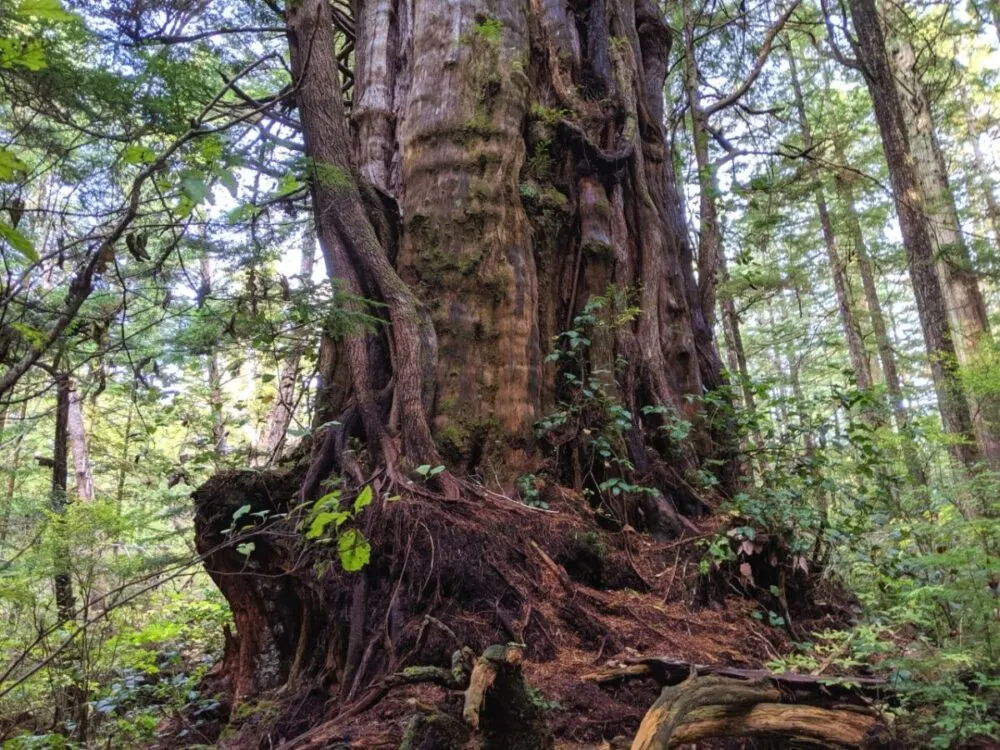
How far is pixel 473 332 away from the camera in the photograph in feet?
16.0

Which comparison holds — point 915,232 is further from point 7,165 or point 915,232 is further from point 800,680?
point 7,165

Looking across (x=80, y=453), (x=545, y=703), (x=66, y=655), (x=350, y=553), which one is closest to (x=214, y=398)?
(x=80, y=453)

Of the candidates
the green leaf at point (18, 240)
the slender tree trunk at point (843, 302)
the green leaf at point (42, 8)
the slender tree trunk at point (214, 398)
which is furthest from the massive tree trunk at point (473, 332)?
the slender tree trunk at point (843, 302)

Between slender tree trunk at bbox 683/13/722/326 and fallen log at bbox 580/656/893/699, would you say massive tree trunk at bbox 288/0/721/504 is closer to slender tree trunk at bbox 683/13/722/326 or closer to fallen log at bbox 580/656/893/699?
slender tree trunk at bbox 683/13/722/326

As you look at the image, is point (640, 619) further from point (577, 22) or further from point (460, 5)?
point (577, 22)

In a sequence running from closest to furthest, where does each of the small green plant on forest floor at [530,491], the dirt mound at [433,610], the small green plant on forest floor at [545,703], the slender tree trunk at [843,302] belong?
the small green plant on forest floor at [545,703] → the dirt mound at [433,610] → the small green plant on forest floor at [530,491] → the slender tree trunk at [843,302]

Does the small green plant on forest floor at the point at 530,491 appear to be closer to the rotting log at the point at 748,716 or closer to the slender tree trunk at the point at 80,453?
the rotting log at the point at 748,716

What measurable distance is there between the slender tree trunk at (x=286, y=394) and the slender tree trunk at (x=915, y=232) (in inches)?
272

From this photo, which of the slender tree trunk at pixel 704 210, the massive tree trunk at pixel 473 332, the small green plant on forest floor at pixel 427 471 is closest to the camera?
the massive tree trunk at pixel 473 332

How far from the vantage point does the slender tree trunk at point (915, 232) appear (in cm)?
724

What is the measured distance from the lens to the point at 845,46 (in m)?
14.3

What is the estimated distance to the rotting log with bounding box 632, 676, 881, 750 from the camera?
90.4 inches

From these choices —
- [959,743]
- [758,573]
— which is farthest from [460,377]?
[959,743]

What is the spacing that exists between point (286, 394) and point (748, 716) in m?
5.77
